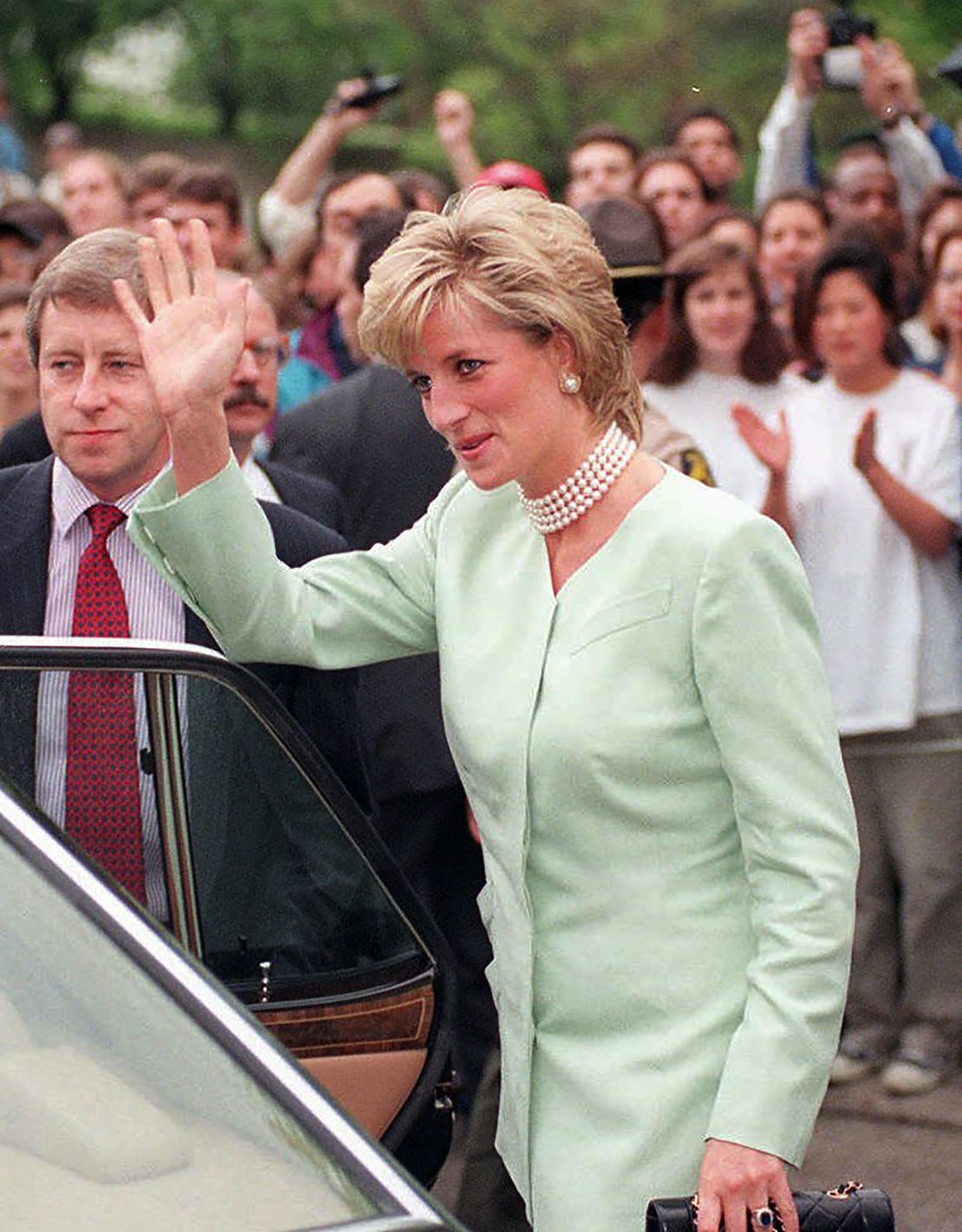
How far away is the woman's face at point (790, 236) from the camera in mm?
7559

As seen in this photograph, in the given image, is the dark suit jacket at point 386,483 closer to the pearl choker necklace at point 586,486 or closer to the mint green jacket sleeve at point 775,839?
the pearl choker necklace at point 586,486

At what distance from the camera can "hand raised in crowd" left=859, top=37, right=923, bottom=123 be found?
26.2 feet

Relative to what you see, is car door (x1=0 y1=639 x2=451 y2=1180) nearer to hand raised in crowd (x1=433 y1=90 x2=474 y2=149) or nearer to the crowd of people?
the crowd of people

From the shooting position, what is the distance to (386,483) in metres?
5.16

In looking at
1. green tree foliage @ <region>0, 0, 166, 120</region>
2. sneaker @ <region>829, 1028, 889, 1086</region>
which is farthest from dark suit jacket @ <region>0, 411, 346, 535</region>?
green tree foliage @ <region>0, 0, 166, 120</region>

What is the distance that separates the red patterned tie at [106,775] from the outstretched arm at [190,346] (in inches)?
10.1

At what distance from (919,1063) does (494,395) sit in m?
3.60

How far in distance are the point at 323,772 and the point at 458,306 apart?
0.61m

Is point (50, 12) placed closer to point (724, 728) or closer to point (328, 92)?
point (328, 92)

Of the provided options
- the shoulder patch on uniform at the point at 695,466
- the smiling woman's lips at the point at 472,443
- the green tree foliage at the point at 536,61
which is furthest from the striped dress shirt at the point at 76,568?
the green tree foliage at the point at 536,61

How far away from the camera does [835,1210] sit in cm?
249

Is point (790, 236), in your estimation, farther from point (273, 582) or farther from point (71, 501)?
point (273, 582)

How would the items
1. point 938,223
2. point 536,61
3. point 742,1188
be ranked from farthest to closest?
point 536,61 < point 938,223 < point 742,1188

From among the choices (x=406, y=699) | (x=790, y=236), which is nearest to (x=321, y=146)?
(x=790, y=236)
